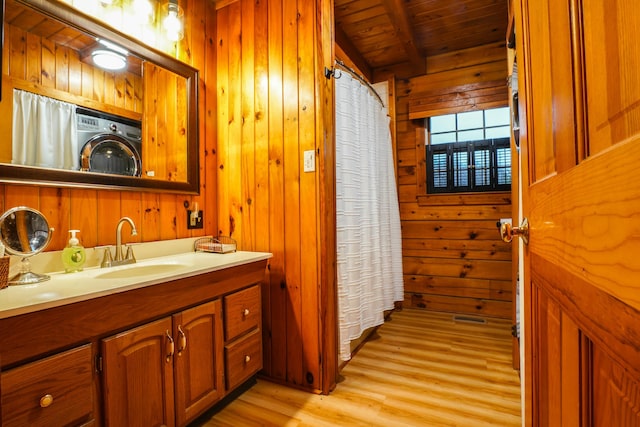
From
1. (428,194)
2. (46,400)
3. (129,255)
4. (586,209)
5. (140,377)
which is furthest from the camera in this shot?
(428,194)

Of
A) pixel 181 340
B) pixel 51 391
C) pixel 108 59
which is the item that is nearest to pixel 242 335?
pixel 181 340

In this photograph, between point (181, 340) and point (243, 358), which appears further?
point (243, 358)

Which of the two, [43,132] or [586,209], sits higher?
[43,132]

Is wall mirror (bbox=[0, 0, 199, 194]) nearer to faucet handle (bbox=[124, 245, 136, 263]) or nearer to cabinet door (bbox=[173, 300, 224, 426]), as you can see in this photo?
faucet handle (bbox=[124, 245, 136, 263])

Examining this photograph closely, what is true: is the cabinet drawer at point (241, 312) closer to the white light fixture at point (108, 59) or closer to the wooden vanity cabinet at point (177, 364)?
the wooden vanity cabinet at point (177, 364)

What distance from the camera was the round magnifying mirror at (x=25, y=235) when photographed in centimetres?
104

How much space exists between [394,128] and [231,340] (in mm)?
2513

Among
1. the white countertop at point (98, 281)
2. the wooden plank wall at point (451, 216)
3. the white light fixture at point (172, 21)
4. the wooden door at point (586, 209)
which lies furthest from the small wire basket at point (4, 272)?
the wooden plank wall at point (451, 216)

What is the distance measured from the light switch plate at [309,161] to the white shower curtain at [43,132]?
1.06m

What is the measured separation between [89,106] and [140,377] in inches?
47.0

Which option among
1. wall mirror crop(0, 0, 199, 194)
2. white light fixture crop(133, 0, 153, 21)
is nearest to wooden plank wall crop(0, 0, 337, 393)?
wall mirror crop(0, 0, 199, 194)

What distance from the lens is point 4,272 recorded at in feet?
3.19

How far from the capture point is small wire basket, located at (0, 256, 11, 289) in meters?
0.97

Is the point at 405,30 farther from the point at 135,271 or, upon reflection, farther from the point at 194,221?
the point at 135,271
